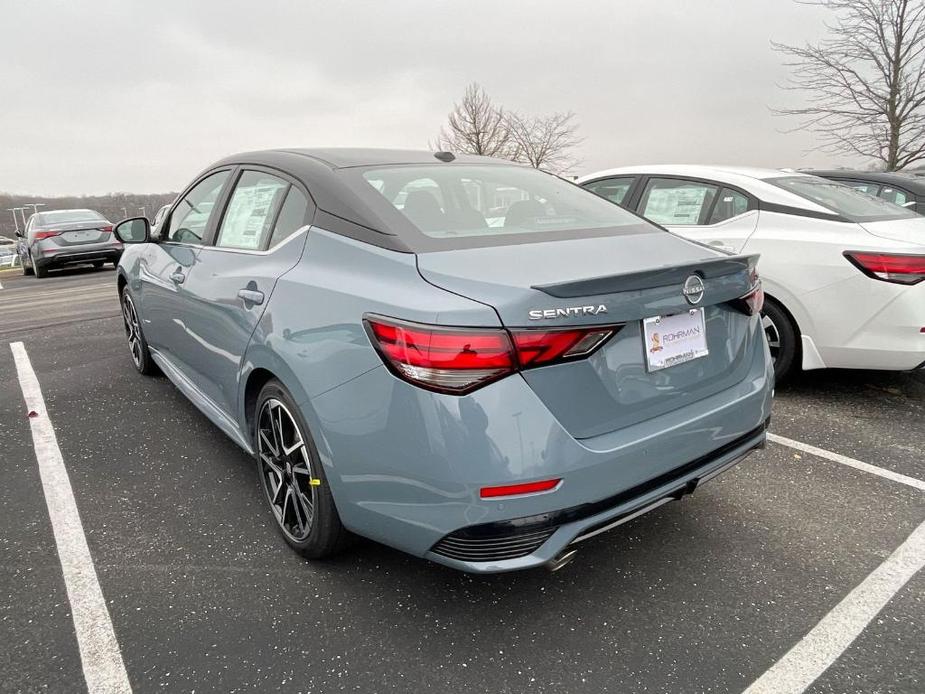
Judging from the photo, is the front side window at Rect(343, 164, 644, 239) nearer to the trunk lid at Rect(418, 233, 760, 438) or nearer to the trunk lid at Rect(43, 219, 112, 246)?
the trunk lid at Rect(418, 233, 760, 438)

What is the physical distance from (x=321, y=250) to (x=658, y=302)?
114 centimetres

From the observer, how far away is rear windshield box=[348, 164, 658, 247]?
2.24 m

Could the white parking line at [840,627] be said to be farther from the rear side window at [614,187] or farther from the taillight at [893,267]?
the rear side window at [614,187]

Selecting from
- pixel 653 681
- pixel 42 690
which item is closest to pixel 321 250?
A: pixel 42 690

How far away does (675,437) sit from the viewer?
194 centimetres

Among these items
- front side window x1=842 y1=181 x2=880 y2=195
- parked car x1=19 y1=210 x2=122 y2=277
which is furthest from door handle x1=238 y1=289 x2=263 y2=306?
parked car x1=19 y1=210 x2=122 y2=277

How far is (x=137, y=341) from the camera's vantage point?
4676 mm

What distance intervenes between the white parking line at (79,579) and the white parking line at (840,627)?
1.85 metres

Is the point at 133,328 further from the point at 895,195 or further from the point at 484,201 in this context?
the point at 895,195

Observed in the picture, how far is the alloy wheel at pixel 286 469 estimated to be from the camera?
227cm

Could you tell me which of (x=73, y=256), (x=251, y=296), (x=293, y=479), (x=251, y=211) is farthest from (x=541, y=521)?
(x=73, y=256)

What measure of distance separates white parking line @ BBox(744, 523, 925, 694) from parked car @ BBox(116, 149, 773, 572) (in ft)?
1.88

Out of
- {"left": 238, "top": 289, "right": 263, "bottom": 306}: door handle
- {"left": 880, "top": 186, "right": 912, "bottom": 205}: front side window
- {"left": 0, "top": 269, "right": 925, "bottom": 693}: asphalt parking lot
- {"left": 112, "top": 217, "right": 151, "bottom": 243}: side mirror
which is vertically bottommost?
{"left": 0, "top": 269, "right": 925, "bottom": 693}: asphalt parking lot

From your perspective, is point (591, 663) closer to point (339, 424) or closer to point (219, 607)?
point (339, 424)
